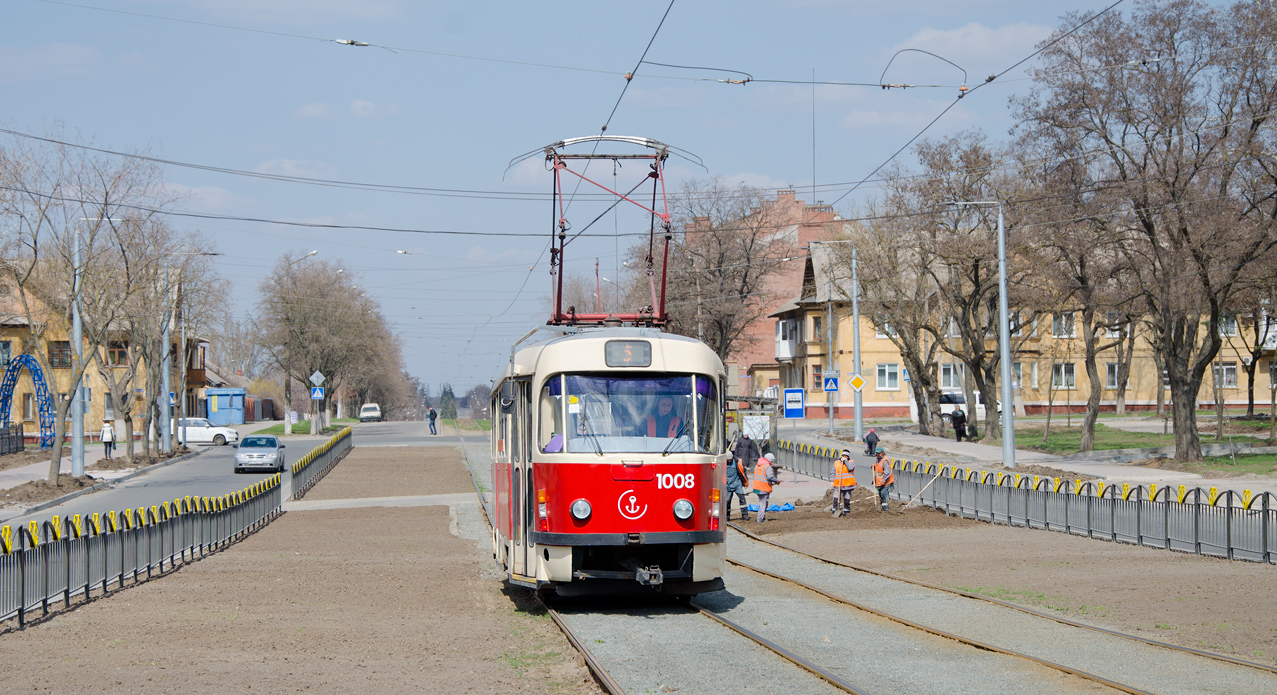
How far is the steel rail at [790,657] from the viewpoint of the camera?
8195 mm

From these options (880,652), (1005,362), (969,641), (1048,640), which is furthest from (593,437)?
(1005,362)

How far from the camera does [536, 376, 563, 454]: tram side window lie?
1184 centimetres

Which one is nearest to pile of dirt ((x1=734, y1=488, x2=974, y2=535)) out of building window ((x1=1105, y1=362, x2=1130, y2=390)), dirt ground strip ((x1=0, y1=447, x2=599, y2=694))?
dirt ground strip ((x1=0, y1=447, x2=599, y2=694))

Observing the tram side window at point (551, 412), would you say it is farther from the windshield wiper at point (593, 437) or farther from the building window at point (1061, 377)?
the building window at point (1061, 377)

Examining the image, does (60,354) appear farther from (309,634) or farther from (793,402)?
(309,634)

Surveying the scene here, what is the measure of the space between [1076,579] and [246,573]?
11.4 meters

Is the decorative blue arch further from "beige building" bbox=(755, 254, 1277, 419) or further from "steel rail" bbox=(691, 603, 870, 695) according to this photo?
"steel rail" bbox=(691, 603, 870, 695)

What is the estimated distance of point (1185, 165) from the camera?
98.5ft

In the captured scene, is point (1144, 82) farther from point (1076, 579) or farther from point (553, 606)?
point (553, 606)

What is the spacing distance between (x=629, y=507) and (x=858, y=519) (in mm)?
12960

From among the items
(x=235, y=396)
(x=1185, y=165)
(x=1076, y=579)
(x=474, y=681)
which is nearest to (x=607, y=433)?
(x=474, y=681)

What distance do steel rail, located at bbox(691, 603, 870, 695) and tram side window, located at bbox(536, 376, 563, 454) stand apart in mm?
2430

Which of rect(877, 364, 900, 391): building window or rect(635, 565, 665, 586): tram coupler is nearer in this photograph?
rect(635, 565, 665, 586): tram coupler

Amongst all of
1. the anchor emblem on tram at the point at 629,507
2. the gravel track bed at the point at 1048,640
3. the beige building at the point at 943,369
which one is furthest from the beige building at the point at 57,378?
the anchor emblem on tram at the point at 629,507
